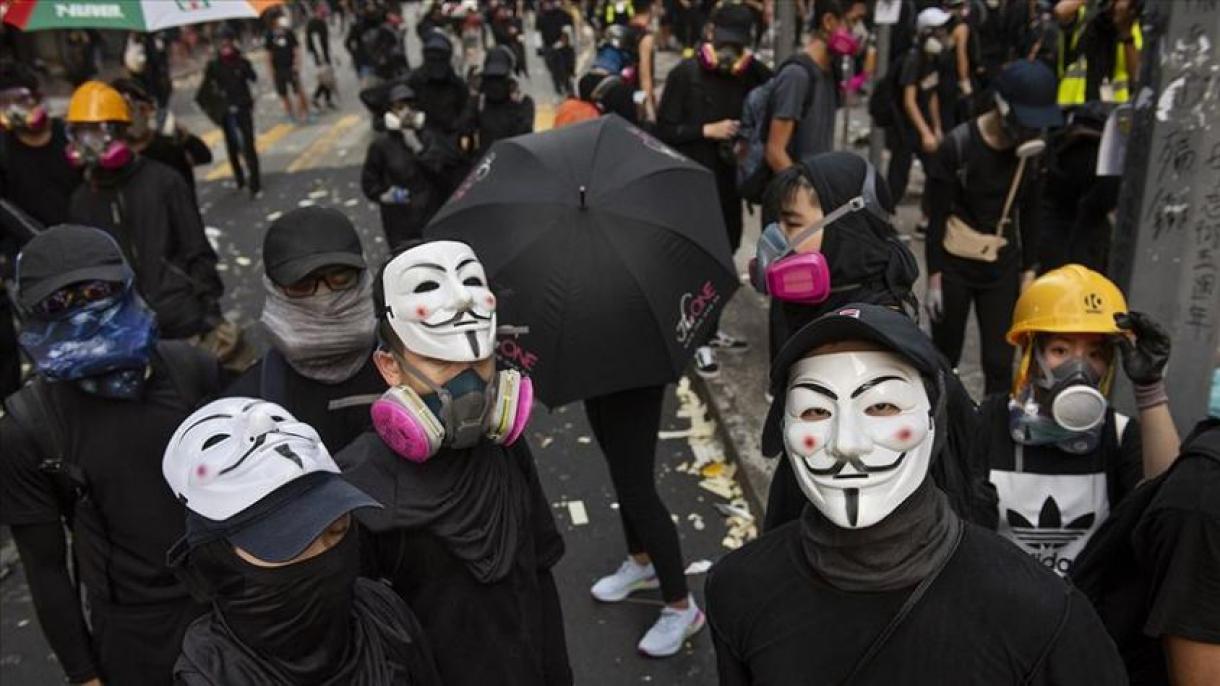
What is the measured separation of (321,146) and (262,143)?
135 cm

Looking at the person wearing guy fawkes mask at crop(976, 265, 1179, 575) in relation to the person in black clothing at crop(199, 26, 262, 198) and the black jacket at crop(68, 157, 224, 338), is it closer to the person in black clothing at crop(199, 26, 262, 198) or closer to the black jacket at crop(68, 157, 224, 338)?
the black jacket at crop(68, 157, 224, 338)

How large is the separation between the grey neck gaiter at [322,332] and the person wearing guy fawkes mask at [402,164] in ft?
13.4

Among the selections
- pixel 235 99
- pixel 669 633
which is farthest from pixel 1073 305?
pixel 235 99

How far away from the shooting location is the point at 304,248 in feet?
9.65

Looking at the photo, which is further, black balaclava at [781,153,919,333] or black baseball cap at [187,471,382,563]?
black balaclava at [781,153,919,333]

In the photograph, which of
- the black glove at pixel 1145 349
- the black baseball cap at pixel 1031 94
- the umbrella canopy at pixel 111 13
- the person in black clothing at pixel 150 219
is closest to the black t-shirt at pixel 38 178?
the umbrella canopy at pixel 111 13

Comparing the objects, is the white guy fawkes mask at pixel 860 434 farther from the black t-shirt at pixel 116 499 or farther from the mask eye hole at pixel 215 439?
the black t-shirt at pixel 116 499

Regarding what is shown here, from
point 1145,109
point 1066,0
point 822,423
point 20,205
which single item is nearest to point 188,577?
point 822,423

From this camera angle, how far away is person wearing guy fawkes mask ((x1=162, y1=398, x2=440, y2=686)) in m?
1.80

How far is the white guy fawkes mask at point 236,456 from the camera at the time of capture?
5.99 ft

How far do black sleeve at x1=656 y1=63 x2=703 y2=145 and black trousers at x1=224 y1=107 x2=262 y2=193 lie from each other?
7164mm

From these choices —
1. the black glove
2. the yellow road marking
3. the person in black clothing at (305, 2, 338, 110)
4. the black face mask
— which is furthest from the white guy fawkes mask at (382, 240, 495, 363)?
the person in black clothing at (305, 2, 338, 110)

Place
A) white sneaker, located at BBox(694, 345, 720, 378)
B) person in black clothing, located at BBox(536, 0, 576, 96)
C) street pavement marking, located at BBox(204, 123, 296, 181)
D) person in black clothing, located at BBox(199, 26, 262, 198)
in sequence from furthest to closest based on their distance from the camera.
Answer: person in black clothing, located at BBox(536, 0, 576, 96) → street pavement marking, located at BBox(204, 123, 296, 181) → person in black clothing, located at BBox(199, 26, 262, 198) → white sneaker, located at BBox(694, 345, 720, 378)

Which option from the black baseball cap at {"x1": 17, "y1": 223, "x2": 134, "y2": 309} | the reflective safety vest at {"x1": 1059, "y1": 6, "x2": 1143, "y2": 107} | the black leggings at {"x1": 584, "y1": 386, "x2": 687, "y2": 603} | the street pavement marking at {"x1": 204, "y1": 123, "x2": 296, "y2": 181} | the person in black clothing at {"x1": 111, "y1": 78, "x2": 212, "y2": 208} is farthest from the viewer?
the street pavement marking at {"x1": 204, "y1": 123, "x2": 296, "y2": 181}
